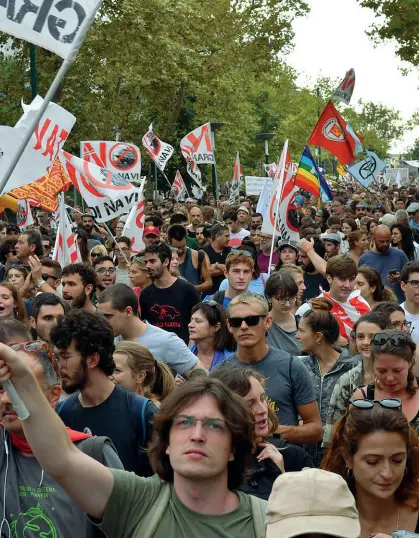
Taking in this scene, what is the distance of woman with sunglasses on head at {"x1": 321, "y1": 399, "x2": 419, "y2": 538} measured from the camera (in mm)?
4039

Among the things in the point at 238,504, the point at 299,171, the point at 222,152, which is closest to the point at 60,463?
the point at 238,504

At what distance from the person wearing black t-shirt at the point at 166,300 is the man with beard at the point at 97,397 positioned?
3.83 m

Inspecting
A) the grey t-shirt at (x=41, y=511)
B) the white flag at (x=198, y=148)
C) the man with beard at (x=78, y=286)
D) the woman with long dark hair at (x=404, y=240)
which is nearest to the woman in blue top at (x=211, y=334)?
the man with beard at (x=78, y=286)

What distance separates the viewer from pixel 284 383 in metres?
5.66

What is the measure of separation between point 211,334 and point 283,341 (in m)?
0.68

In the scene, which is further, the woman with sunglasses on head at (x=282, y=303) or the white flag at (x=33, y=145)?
the woman with sunglasses on head at (x=282, y=303)

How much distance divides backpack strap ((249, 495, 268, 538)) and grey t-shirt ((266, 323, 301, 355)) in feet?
13.2

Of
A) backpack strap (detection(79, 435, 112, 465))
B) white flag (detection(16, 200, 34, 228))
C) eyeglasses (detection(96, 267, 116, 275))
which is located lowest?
white flag (detection(16, 200, 34, 228))

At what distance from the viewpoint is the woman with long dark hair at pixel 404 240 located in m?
13.3

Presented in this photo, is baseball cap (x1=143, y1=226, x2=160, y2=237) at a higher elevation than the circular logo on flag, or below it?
below

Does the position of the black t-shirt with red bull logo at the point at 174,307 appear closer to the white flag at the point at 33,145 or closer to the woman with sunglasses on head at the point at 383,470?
the white flag at the point at 33,145

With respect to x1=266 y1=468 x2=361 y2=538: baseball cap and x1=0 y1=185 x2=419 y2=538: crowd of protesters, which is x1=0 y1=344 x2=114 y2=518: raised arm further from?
x1=266 y1=468 x2=361 y2=538: baseball cap

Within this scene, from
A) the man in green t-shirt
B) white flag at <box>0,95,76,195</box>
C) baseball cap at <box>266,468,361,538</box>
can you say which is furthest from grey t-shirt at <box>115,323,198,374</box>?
baseball cap at <box>266,468,361,538</box>

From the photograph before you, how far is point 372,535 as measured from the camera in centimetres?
391
